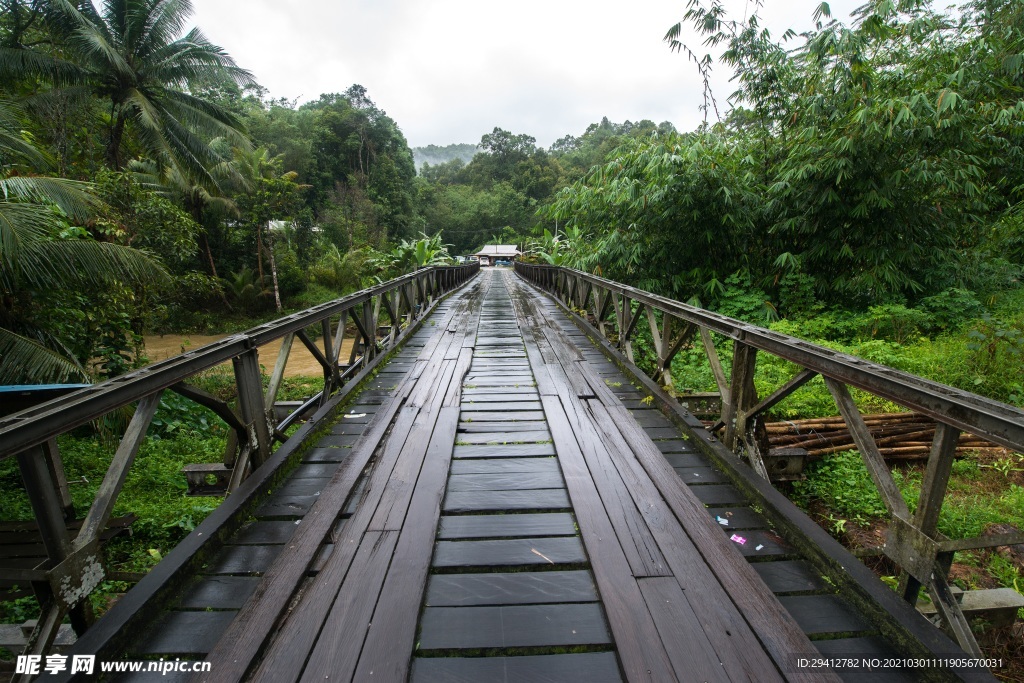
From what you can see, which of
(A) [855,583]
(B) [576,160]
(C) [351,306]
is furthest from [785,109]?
(B) [576,160]

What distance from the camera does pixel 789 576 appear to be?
6.20 ft

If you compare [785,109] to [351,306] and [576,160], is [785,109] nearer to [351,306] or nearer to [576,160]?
[351,306]

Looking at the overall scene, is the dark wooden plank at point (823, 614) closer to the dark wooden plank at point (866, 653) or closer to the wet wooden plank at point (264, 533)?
the dark wooden plank at point (866, 653)

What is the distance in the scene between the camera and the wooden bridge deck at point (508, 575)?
1507 mm

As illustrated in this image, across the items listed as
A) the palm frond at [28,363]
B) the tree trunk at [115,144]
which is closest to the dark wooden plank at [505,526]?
the palm frond at [28,363]

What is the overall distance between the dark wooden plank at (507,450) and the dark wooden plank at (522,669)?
1.45 meters

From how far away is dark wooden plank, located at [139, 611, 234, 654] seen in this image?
5.14 ft

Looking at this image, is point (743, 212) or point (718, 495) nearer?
point (718, 495)

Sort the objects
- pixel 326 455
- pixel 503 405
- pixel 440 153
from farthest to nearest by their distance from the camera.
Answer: pixel 440 153, pixel 503 405, pixel 326 455

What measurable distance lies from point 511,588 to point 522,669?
35 cm

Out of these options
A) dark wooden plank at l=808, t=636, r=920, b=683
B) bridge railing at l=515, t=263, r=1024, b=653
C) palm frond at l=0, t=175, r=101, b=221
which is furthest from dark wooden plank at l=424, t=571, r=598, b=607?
palm frond at l=0, t=175, r=101, b=221

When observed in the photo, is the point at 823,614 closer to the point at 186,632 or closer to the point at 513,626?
the point at 513,626

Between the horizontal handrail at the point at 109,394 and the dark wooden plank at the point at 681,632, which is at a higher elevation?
the horizontal handrail at the point at 109,394

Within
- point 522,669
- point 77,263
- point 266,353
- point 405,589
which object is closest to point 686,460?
point 522,669
